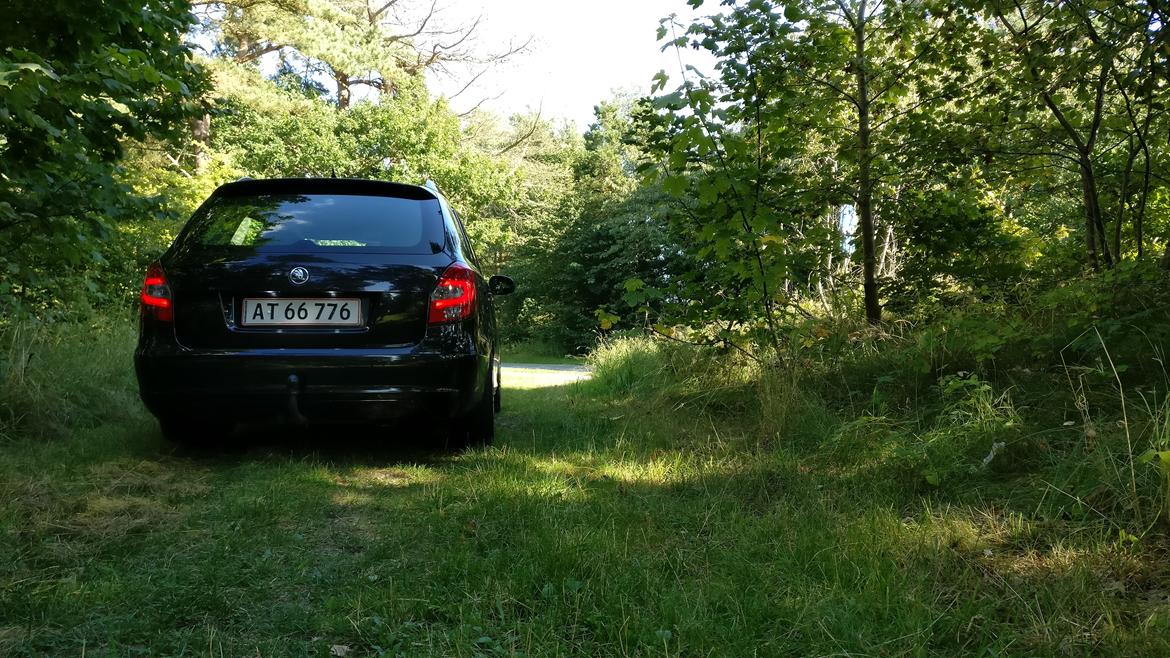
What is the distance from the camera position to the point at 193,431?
4418 mm

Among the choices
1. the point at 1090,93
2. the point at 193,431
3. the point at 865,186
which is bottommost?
the point at 193,431

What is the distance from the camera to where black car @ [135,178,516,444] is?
382cm

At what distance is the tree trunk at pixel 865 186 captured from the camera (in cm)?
552

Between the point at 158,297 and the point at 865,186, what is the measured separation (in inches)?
186

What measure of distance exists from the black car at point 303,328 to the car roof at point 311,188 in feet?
0.98

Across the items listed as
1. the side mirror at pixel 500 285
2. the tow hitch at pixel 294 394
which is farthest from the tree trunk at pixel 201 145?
the tow hitch at pixel 294 394

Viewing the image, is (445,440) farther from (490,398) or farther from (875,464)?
(875,464)

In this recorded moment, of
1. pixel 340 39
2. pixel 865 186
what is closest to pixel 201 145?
pixel 340 39

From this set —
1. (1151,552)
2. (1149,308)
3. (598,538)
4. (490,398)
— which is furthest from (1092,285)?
(490,398)

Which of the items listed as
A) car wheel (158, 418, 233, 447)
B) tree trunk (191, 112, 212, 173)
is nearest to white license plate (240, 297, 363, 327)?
car wheel (158, 418, 233, 447)

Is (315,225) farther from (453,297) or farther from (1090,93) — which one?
(1090,93)

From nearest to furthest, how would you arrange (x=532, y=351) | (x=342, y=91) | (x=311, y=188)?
(x=311, y=188) → (x=532, y=351) → (x=342, y=91)

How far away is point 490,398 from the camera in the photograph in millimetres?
4715

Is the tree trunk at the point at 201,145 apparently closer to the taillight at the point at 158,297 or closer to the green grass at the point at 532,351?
the green grass at the point at 532,351
